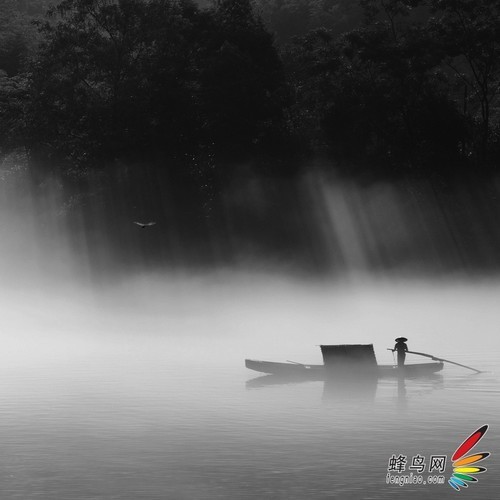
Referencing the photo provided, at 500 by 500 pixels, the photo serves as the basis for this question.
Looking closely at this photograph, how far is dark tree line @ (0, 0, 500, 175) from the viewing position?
3164 inches

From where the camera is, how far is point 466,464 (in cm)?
2481

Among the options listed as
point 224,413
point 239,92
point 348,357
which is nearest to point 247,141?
point 239,92

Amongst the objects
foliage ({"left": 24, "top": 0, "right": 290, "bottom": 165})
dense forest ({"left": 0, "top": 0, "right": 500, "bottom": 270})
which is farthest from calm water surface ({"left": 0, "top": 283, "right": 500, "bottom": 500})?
foliage ({"left": 24, "top": 0, "right": 290, "bottom": 165})

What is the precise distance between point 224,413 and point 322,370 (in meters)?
7.64

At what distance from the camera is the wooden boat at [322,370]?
3941 cm

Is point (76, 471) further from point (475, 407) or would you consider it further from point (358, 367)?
point (358, 367)

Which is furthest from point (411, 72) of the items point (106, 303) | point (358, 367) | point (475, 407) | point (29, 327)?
point (475, 407)

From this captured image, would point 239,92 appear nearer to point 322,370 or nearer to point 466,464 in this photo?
point 322,370

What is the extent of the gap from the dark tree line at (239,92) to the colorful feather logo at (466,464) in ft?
176

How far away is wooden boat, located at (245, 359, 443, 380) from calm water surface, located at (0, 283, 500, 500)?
0.44m

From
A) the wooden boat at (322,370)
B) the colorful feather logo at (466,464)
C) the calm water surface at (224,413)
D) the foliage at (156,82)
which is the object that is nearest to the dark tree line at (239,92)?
the foliage at (156,82)

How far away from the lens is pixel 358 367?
3962 cm

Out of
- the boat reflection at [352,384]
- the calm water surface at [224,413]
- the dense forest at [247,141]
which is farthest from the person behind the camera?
the dense forest at [247,141]

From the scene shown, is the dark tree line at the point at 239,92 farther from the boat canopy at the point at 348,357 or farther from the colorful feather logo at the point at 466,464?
the colorful feather logo at the point at 466,464
